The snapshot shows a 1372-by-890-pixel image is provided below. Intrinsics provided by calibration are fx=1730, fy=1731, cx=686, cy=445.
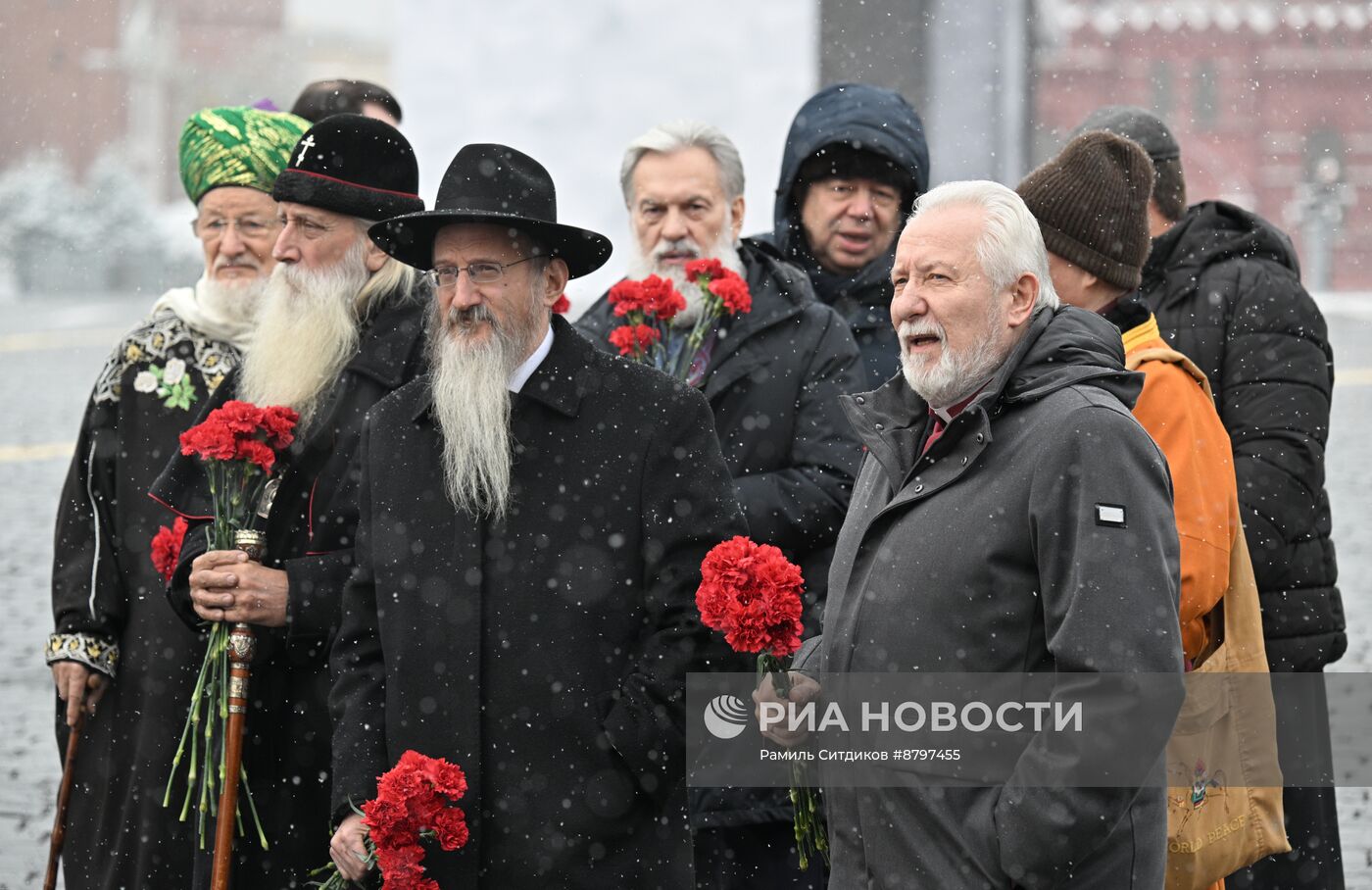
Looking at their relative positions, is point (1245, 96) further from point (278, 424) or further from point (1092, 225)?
point (278, 424)

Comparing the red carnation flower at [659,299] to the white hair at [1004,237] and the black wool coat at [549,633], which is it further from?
the white hair at [1004,237]

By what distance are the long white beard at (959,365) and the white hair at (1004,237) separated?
7cm

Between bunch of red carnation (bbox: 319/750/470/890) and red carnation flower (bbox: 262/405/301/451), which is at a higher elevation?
red carnation flower (bbox: 262/405/301/451)

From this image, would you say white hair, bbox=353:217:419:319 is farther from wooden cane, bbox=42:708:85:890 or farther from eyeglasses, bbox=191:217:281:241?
wooden cane, bbox=42:708:85:890

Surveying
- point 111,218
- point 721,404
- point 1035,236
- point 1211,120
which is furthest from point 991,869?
point 1211,120

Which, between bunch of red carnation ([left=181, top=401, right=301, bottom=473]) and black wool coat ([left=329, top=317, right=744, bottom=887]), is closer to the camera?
black wool coat ([left=329, top=317, right=744, bottom=887])

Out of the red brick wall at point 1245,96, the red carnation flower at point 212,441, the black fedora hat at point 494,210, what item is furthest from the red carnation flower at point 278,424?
the red brick wall at point 1245,96

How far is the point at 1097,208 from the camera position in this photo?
375cm

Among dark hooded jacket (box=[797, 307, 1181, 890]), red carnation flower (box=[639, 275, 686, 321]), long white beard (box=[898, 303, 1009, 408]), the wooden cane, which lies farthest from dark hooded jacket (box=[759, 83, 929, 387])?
the wooden cane

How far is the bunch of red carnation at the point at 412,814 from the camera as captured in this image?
10.6 ft

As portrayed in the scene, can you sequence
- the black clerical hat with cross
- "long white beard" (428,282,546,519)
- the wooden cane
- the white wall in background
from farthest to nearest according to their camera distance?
1. the white wall in background
2. the wooden cane
3. the black clerical hat with cross
4. "long white beard" (428,282,546,519)

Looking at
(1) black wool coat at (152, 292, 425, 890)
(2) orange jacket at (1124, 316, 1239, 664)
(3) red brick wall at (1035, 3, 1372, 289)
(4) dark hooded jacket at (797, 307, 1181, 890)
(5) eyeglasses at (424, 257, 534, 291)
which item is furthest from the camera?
(3) red brick wall at (1035, 3, 1372, 289)

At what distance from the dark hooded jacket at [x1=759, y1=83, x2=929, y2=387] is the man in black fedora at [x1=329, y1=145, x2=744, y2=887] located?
138cm

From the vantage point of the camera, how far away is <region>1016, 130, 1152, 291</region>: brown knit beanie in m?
3.73
